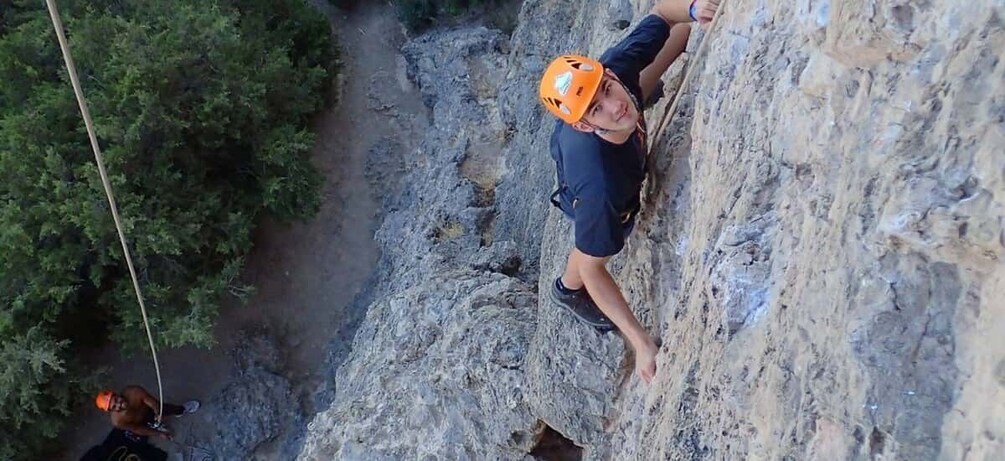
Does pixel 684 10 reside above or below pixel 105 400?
above

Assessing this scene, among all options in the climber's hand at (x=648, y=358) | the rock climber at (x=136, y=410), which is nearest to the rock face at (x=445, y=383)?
the climber's hand at (x=648, y=358)

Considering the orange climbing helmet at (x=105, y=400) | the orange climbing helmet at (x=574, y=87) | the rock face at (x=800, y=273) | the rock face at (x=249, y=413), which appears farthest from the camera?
the rock face at (x=249, y=413)

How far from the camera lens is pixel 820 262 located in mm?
2164

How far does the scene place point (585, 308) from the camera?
3.95 metres

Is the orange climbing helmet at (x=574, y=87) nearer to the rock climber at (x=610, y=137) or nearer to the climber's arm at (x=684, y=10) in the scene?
the rock climber at (x=610, y=137)

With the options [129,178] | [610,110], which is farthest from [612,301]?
[129,178]

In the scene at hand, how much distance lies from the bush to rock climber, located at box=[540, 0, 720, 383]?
651 cm

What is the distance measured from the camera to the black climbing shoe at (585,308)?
3.89 m

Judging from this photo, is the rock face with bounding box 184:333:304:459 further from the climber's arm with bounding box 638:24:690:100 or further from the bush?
the climber's arm with bounding box 638:24:690:100

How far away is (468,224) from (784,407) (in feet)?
19.2

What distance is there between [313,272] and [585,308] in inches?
278

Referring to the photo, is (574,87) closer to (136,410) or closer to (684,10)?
(684,10)

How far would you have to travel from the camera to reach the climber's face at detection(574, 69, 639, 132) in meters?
3.08

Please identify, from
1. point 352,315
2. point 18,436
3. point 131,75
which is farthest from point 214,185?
point 18,436
